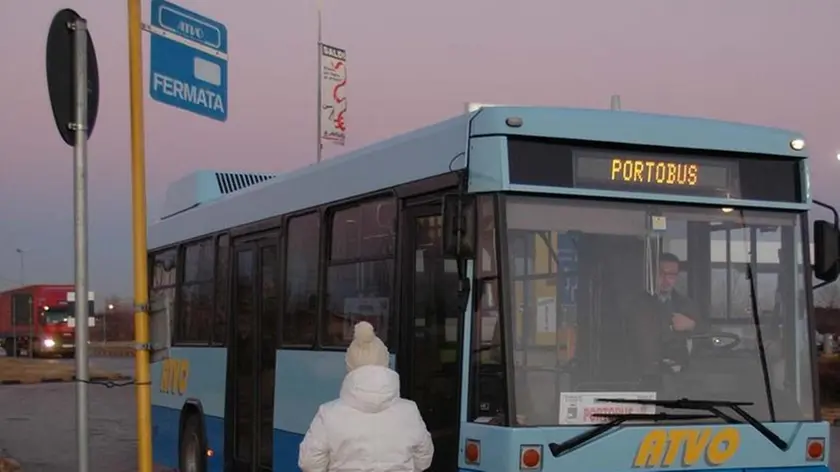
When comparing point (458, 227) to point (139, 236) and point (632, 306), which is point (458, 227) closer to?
point (632, 306)

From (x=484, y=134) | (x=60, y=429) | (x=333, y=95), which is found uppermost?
(x=333, y=95)

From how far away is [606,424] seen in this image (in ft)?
21.9

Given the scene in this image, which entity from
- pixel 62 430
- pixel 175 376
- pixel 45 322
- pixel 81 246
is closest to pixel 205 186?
pixel 175 376

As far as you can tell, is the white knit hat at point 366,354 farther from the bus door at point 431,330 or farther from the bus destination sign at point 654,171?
the bus destination sign at point 654,171

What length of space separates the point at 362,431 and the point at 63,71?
104 inches

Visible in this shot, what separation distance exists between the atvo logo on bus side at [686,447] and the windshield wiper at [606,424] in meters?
0.07

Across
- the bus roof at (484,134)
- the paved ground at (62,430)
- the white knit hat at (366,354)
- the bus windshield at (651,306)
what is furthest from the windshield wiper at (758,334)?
the paved ground at (62,430)

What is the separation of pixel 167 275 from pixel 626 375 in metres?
7.92

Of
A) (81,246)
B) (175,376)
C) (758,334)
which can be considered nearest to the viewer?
(81,246)

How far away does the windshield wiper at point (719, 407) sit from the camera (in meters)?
6.80

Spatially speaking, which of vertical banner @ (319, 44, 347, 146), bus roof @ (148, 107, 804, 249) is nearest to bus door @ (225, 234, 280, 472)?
bus roof @ (148, 107, 804, 249)

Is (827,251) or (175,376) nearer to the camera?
(827,251)

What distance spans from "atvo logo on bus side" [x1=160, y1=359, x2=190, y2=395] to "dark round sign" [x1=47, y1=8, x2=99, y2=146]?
21.5 feet

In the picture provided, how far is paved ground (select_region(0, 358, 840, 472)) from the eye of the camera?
16.8m
